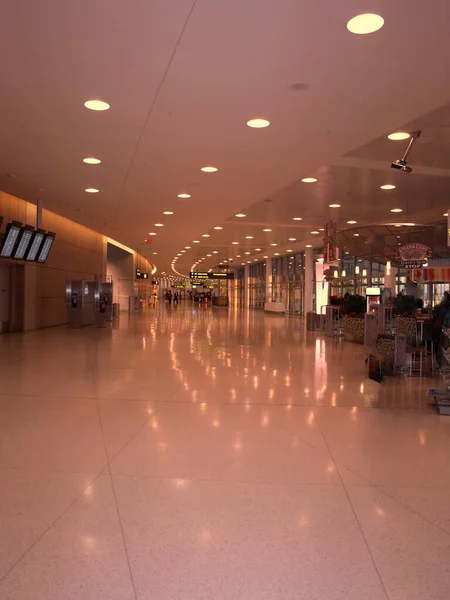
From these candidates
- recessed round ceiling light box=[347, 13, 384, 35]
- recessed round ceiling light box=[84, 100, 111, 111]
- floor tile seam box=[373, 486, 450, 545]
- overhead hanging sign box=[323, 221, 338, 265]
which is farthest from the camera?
overhead hanging sign box=[323, 221, 338, 265]

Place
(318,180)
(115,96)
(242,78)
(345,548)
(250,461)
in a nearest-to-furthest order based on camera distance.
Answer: (345,548), (250,461), (242,78), (115,96), (318,180)

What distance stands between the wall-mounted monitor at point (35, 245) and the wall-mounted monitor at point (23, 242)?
121mm

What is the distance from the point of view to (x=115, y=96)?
6379mm

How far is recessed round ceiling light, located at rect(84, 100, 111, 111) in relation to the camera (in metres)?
6.60

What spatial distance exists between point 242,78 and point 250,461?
4051 mm

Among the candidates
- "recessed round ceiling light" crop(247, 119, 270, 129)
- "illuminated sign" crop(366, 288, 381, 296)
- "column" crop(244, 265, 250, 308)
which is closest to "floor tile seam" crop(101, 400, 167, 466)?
"recessed round ceiling light" crop(247, 119, 270, 129)

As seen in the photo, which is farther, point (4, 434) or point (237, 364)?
point (237, 364)

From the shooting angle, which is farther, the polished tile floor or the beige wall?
the beige wall

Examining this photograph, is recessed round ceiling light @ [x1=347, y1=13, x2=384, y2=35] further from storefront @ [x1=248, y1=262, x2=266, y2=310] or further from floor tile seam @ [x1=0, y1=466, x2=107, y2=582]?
storefront @ [x1=248, y1=262, x2=266, y2=310]

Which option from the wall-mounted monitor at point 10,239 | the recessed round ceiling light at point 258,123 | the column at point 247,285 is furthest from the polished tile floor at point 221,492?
the column at point 247,285

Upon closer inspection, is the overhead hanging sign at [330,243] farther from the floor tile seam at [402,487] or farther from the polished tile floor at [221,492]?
the floor tile seam at [402,487]

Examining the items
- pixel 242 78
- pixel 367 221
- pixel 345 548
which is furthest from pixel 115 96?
pixel 367 221

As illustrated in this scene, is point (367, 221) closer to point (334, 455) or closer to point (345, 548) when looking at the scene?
point (334, 455)

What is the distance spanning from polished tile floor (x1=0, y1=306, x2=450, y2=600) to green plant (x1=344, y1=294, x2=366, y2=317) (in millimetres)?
8452
